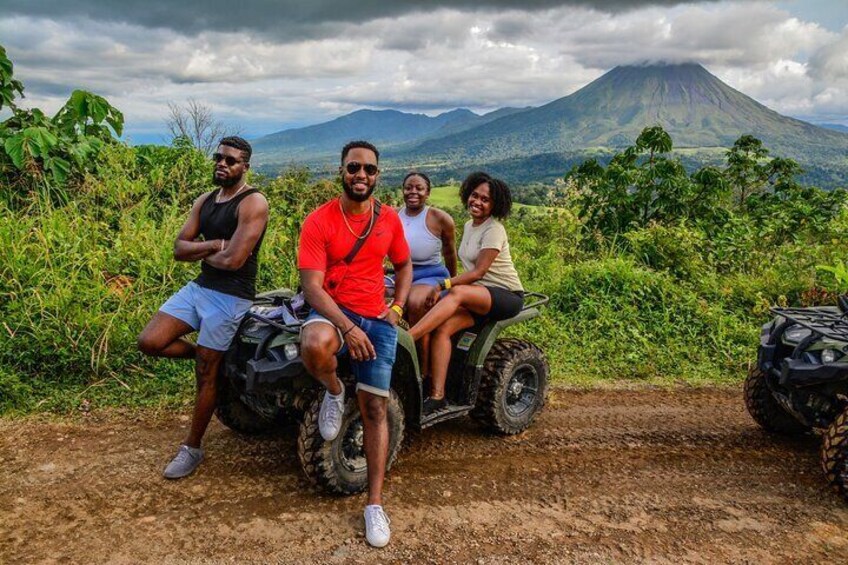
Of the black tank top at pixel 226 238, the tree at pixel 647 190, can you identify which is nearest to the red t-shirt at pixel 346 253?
the black tank top at pixel 226 238

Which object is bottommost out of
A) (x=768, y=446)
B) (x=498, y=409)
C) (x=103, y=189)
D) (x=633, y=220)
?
(x=768, y=446)

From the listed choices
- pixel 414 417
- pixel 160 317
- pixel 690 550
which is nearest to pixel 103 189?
pixel 160 317

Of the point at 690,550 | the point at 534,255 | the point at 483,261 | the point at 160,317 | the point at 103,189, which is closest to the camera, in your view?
the point at 690,550

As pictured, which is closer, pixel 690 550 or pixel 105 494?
pixel 690 550

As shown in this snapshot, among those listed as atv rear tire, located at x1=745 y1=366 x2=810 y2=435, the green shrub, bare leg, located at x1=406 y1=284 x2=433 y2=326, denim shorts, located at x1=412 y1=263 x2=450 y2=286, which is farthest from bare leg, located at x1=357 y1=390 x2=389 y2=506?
the green shrub

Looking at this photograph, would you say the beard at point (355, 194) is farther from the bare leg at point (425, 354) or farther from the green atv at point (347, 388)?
the bare leg at point (425, 354)

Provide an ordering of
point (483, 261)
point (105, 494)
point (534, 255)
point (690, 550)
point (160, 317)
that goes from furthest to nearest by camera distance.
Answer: point (534, 255), point (483, 261), point (160, 317), point (105, 494), point (690, 550)

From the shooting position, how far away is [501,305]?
461cm

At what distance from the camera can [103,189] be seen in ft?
24.6

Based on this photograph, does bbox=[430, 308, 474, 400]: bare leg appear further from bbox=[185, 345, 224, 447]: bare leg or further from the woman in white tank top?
bbox=[185, 345, 224, 447]: bare leg

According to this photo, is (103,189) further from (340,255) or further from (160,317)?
(340,255)

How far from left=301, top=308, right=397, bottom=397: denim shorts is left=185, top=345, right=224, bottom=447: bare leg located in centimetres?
82

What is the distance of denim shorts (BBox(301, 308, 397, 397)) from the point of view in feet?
11.3

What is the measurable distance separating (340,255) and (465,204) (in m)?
1.70
